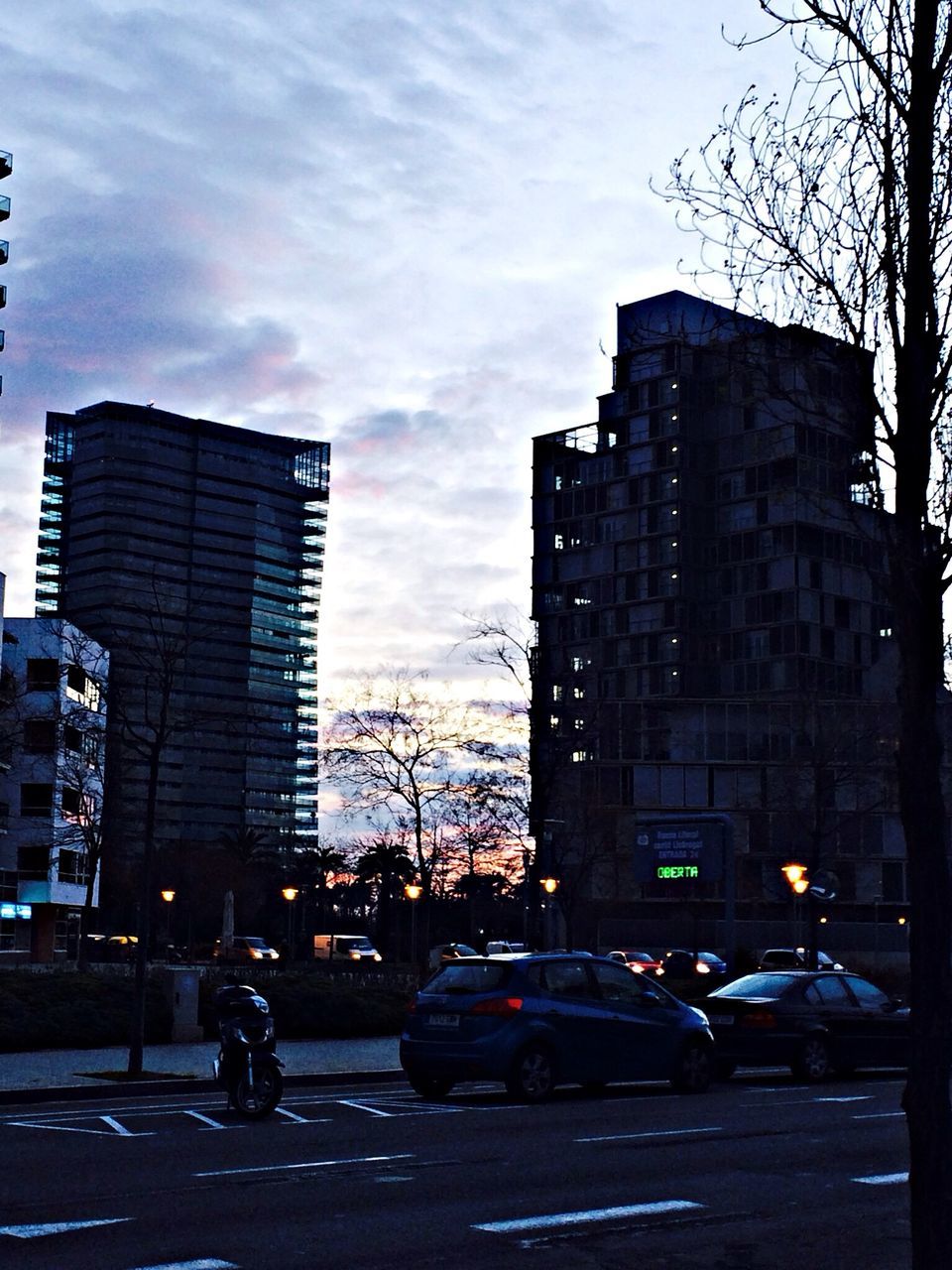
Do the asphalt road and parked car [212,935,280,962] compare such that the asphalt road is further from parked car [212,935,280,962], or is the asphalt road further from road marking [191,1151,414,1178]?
parked car [212,935,280,962]

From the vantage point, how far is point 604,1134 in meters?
15.7

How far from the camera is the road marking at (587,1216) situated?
10.4 metres

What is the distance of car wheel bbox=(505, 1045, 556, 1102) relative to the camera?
18688mm

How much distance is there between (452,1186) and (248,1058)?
4888mm

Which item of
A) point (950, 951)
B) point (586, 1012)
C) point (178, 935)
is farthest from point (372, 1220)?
point (178, 935)

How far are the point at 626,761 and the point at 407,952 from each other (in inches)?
859

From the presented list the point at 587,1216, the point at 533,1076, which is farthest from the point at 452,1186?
the point at 533,1076

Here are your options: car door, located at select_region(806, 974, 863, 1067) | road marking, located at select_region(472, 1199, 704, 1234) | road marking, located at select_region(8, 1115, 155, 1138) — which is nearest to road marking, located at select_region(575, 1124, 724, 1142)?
road marking, located at select_region(472, 1199, 704, 1234)

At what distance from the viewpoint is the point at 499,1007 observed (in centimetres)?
1872

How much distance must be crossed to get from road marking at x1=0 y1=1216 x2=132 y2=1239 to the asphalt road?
0.02 m

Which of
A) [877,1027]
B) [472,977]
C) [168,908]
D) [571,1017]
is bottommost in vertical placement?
[877,1027]

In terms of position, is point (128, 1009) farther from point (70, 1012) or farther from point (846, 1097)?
point (846, 1097)

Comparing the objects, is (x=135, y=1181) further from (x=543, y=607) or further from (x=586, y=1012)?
(x=543, y=607)

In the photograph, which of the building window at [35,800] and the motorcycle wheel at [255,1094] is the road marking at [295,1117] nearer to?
the motorcycle wheel at [255,1094]
